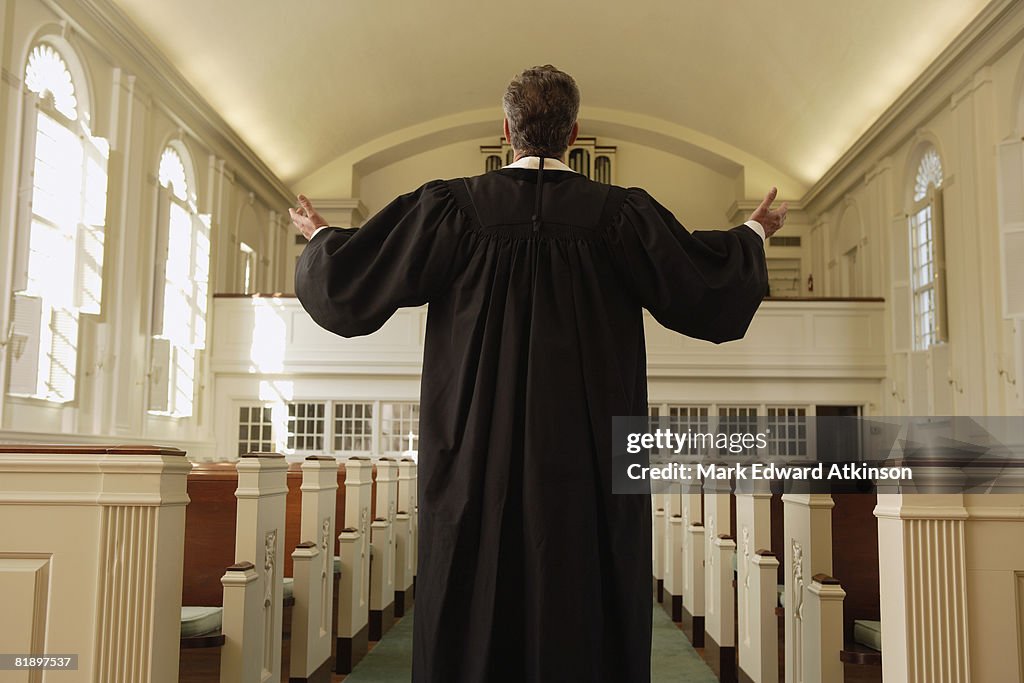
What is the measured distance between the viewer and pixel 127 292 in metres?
11.1

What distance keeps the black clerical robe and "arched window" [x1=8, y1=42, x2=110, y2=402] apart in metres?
7.50

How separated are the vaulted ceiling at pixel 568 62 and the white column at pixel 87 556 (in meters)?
9.65

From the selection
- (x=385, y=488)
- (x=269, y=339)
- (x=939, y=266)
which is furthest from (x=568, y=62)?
(x=385, y=488)

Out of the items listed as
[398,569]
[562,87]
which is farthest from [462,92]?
[562,87]

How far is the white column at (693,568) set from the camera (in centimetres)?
591

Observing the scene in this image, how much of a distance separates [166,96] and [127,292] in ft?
9.01

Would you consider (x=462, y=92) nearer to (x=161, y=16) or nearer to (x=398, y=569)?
(x=161, y=16)

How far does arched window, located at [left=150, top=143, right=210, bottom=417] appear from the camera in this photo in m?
12.0

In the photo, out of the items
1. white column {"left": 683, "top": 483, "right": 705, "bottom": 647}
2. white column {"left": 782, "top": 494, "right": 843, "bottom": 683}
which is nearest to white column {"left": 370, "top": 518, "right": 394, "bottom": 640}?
white column {"left": 683, "top": 483, "right": 705, "bottom": 647}

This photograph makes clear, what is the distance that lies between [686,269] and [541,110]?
0.55 meters

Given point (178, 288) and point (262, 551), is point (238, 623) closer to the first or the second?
point (262, 551)

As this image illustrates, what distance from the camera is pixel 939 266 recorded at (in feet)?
37.6

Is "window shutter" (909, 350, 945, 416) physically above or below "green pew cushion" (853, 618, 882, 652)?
above

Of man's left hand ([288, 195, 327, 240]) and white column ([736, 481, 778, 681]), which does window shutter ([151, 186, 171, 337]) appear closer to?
white column ([736, 481, 778, 681])
